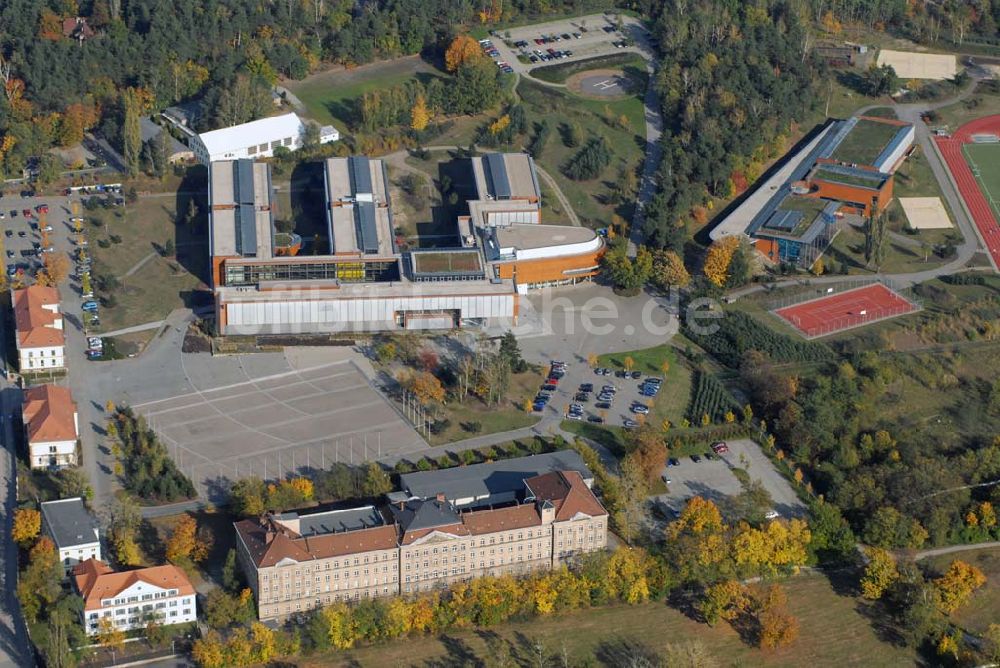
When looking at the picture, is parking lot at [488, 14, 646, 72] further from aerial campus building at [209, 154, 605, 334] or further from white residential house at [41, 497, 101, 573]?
white residential house at [41, 497, 101, 573]

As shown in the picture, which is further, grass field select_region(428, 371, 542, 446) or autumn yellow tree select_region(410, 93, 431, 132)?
autumn yellow tree select_region(410, 93, 431, 132)

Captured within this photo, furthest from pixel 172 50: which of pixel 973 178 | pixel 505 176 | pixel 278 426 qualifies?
pixel 973 178

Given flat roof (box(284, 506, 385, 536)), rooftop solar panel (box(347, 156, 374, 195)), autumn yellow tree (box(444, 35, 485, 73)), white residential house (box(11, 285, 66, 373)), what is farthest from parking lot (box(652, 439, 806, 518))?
autumn yellow tree (box(444, 35, 485, 73))

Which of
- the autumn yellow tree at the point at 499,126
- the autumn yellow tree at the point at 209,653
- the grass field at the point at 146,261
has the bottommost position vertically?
the autumn yellow tree at the point at 209,653

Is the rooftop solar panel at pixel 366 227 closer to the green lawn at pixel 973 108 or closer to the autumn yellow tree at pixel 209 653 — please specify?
the autumn yellow tree at pixel 209 653

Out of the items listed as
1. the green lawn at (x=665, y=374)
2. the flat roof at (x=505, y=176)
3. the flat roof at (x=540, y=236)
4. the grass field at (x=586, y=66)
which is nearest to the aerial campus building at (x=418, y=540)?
the green lawn at (x=665, y=374)

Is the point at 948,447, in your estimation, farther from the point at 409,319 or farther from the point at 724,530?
the point at 409,319
